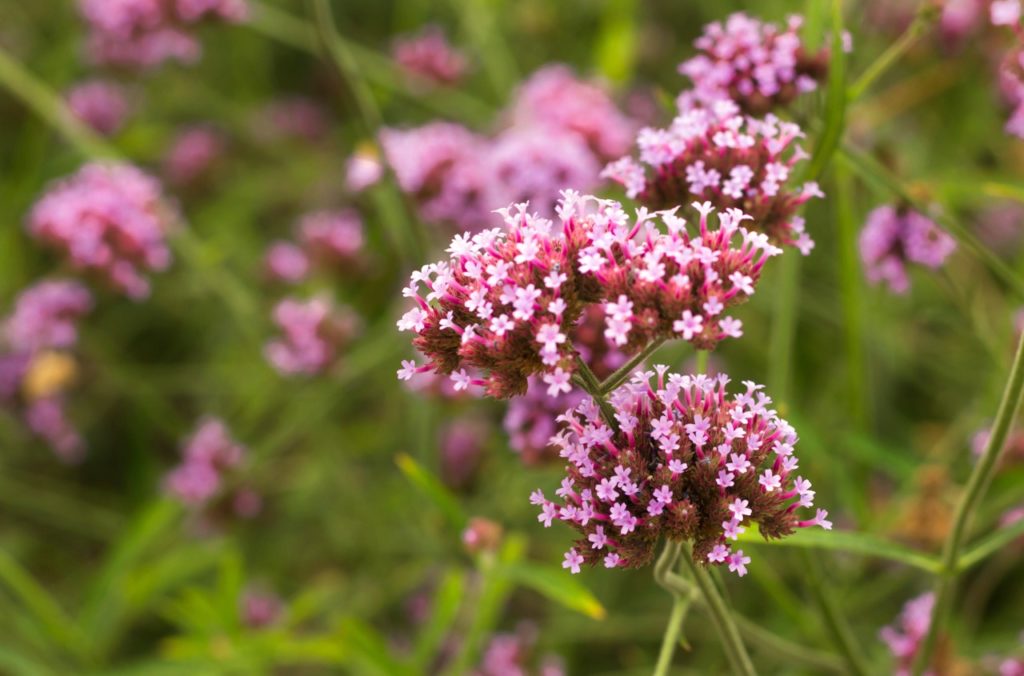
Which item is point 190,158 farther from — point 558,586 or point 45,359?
point 558,586

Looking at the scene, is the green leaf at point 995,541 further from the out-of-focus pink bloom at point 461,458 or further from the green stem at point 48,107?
the green stem at point 48,107

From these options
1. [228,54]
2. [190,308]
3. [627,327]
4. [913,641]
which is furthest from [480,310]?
[228,54]

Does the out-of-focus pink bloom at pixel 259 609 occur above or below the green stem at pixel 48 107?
below

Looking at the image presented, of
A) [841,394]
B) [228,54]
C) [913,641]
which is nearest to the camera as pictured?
[913,641]

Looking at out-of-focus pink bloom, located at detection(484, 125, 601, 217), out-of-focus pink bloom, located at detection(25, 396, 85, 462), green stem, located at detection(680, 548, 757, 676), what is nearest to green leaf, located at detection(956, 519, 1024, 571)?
green stem, located at detection(680, 548, 757, 676)

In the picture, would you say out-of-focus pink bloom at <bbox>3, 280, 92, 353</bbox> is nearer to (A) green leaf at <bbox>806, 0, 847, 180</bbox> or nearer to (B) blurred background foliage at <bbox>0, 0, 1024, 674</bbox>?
(B) blurred background foliage at <bbox>0, 0, 1024, 674</bbox>

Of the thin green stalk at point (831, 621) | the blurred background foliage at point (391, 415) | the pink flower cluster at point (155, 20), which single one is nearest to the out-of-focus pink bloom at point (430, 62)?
the blurred background foliage at point (391, 415)

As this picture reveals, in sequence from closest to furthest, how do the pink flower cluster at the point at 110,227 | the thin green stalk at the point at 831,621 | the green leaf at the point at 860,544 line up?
the green leaf at the point at 860,544 < the thin green stalk at the point at 831,621 < the pink flower cluster at the point at 110,227

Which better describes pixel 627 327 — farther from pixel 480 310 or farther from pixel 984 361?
pixel 984 361
